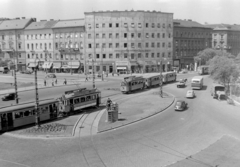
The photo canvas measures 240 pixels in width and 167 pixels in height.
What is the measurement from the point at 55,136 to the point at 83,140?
116 inches

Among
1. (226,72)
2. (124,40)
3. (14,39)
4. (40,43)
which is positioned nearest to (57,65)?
(40,43)

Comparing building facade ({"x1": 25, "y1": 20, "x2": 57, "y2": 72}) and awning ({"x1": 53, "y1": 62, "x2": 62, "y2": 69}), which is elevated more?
building facade ({"x1": 25, "y1": 20, "x2": 57, "y2": 72})

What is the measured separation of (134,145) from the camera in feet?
79.3

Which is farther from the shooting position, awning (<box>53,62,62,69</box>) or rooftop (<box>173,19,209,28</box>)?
rooftop (<box>173,19,209,28</box>)

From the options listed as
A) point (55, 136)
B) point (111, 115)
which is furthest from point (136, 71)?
point (55, 136)

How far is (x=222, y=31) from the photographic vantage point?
120 m

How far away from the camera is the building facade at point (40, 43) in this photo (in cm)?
10006

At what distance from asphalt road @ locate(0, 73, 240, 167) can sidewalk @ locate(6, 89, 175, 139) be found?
119 centimetres

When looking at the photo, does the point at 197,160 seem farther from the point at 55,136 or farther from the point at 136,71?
the point at 136,71

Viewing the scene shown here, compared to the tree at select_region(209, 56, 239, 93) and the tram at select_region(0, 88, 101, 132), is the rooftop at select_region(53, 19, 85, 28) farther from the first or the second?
the tram at select_region(0, 88, 101, 132)

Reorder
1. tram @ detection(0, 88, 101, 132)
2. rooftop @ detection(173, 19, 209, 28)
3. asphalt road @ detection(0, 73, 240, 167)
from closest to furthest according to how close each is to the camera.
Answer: asphalt road @ detection(0, 73, 240, 167), tram @ detection(0, 88, 101, 132), rooftop @ detection(173, 19, 209, 28)

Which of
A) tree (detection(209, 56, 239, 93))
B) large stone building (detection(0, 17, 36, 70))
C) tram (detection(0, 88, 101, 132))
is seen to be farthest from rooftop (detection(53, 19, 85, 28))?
tram (detection(0, 88, 101, 132))

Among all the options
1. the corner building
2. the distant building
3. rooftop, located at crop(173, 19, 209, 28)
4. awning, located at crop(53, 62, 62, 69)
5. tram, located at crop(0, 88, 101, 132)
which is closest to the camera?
tram, located at crop(0, 88, 101, 132)

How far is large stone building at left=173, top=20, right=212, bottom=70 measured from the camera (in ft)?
332
